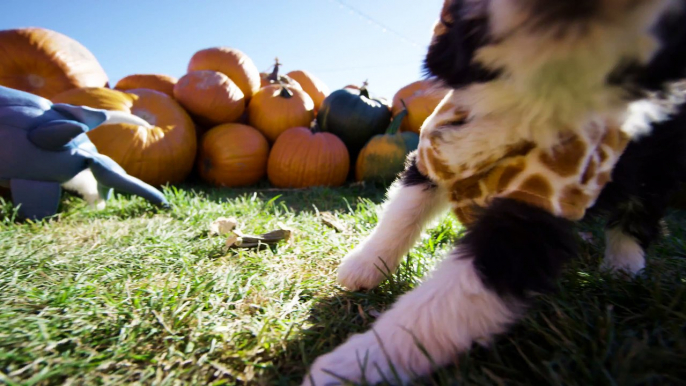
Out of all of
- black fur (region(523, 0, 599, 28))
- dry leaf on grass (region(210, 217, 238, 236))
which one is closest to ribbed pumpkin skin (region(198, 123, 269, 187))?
dry leaf on grass (region(210, 217, 238, 236))

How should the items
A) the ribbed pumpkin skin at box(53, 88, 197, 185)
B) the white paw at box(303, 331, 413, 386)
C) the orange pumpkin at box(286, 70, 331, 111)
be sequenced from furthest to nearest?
the orange pumpkin at box(286, 70, 331, 111) < the ribbed pumpkin skin at box(53, 88, 197, 185) < the white paw at box(303, 331, 413, 386)

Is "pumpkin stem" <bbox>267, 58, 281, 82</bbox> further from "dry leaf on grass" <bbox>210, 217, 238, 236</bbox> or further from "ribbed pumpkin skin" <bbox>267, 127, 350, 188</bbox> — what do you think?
"dry leaf on grass" <bbox>210, 217, 238, 236</bbox>

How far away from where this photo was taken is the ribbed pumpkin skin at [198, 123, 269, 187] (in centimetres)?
398

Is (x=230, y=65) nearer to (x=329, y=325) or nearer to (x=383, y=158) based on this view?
(x=383, y=158)

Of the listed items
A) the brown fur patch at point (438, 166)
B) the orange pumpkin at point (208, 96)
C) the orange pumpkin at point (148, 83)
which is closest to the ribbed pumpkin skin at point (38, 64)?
the orange pumpkin at point (148, 83)

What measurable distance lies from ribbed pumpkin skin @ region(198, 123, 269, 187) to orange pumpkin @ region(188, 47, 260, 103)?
85 cm

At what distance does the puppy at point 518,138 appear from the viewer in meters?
0.78

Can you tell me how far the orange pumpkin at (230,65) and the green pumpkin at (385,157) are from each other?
199 cm

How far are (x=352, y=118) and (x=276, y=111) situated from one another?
97 cm

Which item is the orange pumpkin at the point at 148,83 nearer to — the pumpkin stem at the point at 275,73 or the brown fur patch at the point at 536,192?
the pumpkin stem at the point at 275,73

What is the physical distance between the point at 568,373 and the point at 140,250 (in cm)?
172

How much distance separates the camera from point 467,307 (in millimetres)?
879

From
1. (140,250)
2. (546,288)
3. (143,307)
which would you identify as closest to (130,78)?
(140,250)

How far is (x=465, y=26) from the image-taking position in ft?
3.21
